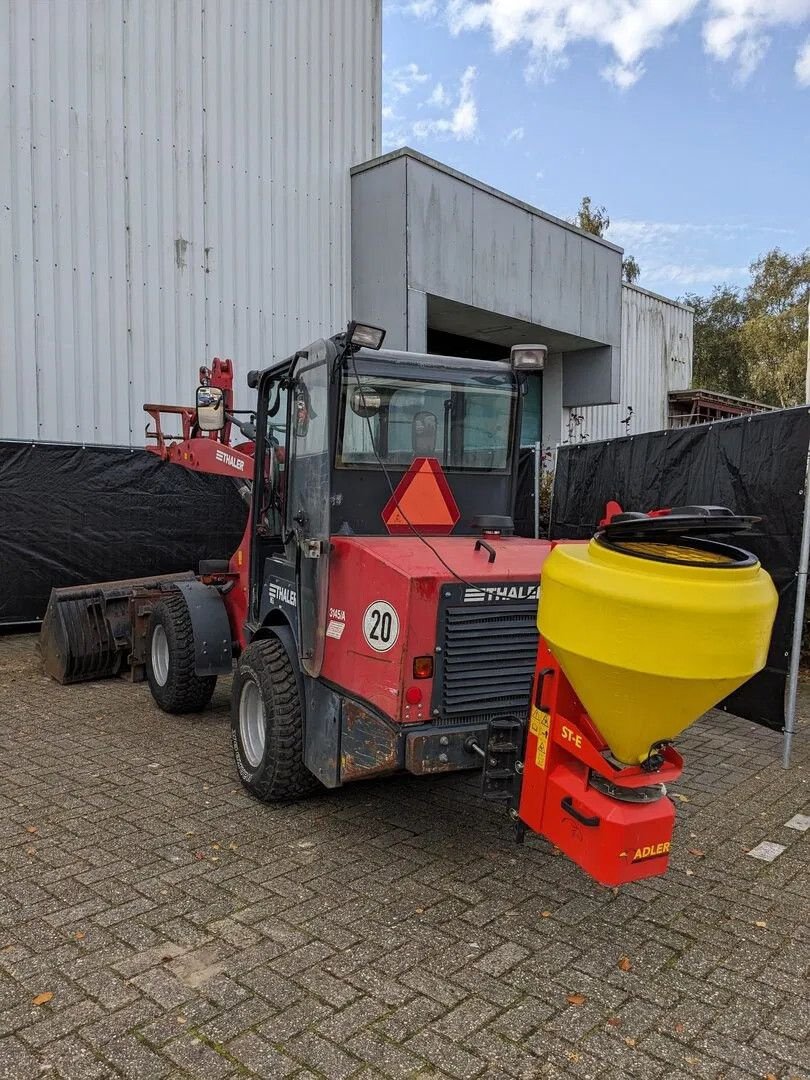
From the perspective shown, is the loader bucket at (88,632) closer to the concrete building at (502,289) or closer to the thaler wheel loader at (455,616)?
the thaler wheel loader at (455,616)

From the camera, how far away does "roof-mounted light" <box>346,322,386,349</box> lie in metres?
3.84

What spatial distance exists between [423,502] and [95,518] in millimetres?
6473

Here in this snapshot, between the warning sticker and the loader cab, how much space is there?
1259mm

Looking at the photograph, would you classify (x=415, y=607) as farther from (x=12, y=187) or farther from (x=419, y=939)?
(x=12, y=187)

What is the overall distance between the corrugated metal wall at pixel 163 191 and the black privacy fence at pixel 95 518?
63cm

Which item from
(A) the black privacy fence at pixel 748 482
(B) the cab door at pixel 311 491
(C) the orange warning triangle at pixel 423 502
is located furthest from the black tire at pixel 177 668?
(A) the black privacy fence at pixel 748 482

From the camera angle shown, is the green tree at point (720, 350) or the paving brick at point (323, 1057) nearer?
the paving brick at point (323, 1057)

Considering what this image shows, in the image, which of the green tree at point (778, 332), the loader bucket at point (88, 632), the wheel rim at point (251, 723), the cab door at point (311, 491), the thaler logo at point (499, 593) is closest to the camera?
the thaler logo at point (499, 593)

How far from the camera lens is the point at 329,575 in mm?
4020

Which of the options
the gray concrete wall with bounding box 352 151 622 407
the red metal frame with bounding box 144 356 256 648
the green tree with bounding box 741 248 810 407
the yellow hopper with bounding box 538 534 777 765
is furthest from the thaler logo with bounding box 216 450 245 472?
the green tree with bounding box 741 248 810 407

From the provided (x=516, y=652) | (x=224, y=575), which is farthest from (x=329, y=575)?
(x=224, y=575)

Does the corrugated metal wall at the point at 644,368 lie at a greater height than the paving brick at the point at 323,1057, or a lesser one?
greater

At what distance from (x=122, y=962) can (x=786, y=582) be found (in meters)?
4.85

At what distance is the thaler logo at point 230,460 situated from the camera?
18.9ft
